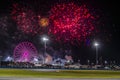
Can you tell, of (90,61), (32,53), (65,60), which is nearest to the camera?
(32,53)

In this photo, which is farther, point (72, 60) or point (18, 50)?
point (72, 60)

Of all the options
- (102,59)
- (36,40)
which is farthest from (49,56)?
(102,59)

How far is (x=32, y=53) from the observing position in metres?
107

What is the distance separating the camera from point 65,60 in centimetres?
16875

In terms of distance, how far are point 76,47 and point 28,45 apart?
213 feet

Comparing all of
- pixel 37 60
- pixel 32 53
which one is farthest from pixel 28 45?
pixel 37 60

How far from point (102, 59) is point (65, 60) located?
85.9 feet

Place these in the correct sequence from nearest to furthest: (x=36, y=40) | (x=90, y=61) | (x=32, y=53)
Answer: (x=32, y=53) < (x=36, y=40) < (x=90, y=61)

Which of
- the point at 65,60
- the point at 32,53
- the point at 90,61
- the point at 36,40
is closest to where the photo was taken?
the point at 32,53

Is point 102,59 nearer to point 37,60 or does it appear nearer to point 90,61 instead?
point 90,61

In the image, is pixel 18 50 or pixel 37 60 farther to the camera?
pixel 37 60

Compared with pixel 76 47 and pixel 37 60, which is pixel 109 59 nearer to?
pixel 76 47

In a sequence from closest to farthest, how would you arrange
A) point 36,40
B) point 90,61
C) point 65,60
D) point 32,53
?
point 32,53 → point 36,40 → point 65,60 → point 90,61

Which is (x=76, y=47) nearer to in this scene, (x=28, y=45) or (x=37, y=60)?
(x=37, y=60)
